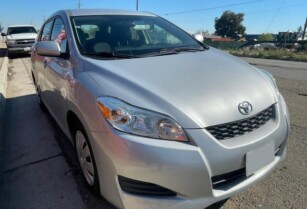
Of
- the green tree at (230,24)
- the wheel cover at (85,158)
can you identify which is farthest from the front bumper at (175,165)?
the green tree at (230,24)

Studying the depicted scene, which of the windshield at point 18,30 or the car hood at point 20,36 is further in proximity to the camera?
the windshield at point 18,30

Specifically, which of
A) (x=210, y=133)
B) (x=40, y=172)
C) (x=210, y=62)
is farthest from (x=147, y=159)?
(x=40, y=172)

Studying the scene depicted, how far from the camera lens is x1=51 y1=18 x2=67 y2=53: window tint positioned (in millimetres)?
3129

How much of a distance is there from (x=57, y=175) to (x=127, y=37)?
1.65 m

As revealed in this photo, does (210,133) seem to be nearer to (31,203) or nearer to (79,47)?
(79,47)

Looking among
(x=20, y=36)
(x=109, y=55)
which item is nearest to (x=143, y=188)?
(x=109, y=55)

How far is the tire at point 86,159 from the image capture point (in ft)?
7.66

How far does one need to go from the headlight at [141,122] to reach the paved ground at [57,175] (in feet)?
3.13

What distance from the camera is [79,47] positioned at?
283cm

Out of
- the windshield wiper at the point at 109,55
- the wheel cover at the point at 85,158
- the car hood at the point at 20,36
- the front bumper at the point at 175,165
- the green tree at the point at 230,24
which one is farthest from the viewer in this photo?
the green tree at the point at 230,24

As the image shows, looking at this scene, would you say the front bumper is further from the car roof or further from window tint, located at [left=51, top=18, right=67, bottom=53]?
the car roof

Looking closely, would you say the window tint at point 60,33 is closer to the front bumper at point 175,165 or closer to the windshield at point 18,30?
the front bumper at point 175,165

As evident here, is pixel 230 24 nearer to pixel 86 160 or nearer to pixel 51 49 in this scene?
pixel 51 49

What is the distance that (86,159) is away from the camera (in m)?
2.60
